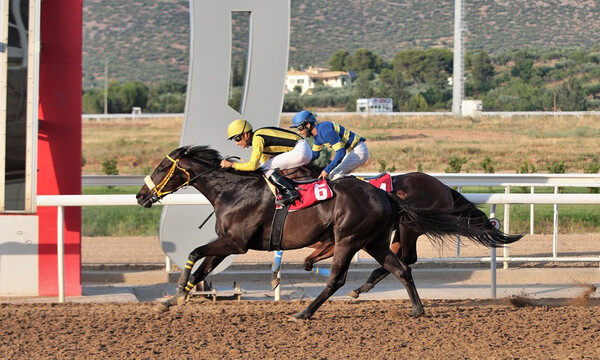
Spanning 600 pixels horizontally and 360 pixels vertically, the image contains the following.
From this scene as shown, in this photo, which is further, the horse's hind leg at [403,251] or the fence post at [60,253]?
the horse's hind leg at [403,251]

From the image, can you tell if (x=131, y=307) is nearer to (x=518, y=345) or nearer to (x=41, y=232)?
(x=41, y=232)

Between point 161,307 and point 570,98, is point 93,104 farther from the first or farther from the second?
point 161,307

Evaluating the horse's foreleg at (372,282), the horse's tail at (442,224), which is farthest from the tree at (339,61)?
the horse's tail at (442,224)

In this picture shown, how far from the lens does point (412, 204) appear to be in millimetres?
6645

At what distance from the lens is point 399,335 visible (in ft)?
16.9

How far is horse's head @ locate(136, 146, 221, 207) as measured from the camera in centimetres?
583

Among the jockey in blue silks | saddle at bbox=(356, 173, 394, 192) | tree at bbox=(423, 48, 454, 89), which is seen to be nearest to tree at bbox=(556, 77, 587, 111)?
tree at bbox=(423, 48, 454, 89)

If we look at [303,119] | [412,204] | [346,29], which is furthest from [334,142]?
[346,29]

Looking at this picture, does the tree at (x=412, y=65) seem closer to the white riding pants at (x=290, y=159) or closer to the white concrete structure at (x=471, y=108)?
the white concrete structure at (x=471, y=108)

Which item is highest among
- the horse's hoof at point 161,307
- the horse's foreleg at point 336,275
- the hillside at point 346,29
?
the hillside at point 346,29

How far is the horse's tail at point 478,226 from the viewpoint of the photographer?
617 cm

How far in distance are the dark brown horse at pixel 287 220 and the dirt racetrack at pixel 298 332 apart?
1.00ft

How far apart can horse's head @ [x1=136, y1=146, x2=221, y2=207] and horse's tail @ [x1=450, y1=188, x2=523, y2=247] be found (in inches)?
75.8

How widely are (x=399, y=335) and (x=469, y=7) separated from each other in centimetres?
6452
